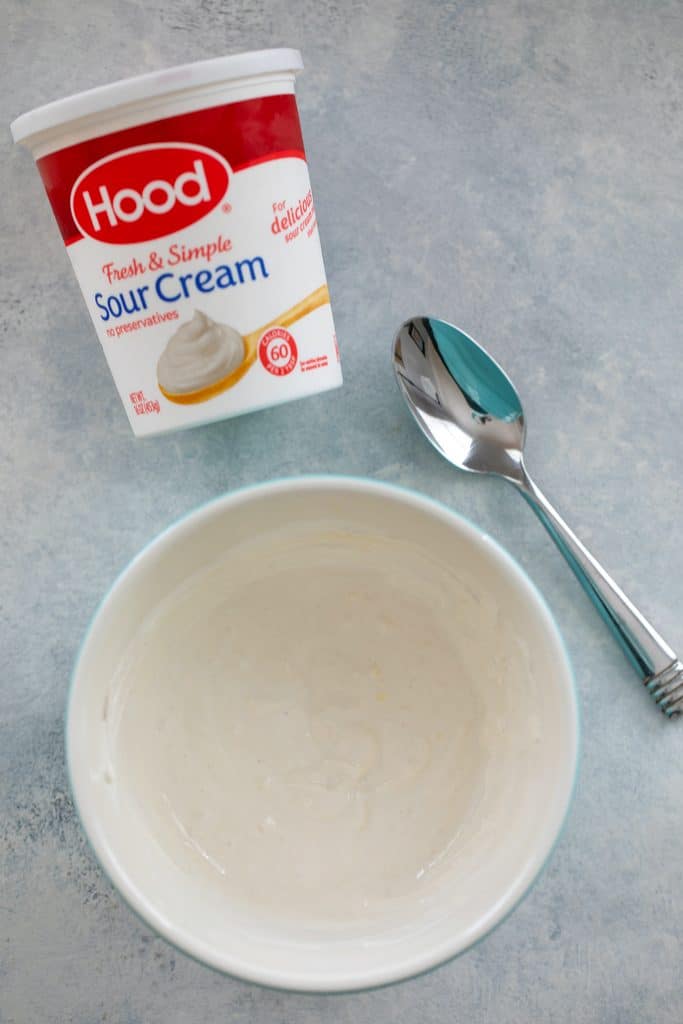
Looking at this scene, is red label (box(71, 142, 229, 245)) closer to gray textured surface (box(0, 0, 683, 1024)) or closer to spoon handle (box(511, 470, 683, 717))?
gray textured surface (box(0, 0, 683, 1024))

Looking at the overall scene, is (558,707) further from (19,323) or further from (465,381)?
(19,323)

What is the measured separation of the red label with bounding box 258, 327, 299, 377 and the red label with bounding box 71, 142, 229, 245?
10 cm

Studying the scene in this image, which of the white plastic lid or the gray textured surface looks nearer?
the white plastic lid

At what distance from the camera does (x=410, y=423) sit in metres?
0.77

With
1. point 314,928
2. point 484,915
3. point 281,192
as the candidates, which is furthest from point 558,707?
point 281,192

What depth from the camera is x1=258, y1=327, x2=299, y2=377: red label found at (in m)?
0.66

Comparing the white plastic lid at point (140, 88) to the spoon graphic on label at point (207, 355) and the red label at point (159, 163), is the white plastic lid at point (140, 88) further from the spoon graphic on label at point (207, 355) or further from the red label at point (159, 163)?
the spoon graphic on label at point (207, 355)

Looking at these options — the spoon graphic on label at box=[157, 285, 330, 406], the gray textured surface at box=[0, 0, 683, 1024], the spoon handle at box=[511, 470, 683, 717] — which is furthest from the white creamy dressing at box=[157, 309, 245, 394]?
the spoon handle at box=[511, 470, 683, 717]

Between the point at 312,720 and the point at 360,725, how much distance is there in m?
0.04

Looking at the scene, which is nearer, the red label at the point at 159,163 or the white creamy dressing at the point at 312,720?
the red label at the point at 159,163

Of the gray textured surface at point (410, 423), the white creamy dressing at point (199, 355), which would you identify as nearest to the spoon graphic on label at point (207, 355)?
the white creamy dressing at point (199, 355)

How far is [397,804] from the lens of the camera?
744 mm

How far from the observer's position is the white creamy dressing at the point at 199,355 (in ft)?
2.15

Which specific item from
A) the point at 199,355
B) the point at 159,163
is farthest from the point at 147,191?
the point at 199,355
